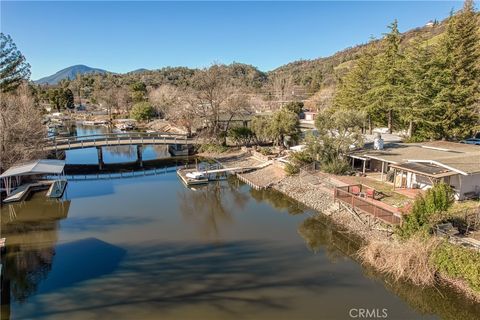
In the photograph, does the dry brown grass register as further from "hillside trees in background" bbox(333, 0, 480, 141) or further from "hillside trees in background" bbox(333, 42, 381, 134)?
"hillside trees in background" bbox(333, 42, 381, 134)

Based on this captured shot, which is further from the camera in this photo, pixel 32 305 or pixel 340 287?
pixel 340 287

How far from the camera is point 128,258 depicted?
13.6 metres

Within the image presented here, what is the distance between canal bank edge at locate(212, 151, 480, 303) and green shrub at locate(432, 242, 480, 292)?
0.77ft

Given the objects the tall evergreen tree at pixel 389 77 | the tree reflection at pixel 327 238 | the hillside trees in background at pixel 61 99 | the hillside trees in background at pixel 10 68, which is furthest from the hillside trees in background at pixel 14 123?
the hillside trees in background at pixel 61 99

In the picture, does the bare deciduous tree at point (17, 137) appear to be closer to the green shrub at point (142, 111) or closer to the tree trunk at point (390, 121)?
the green shrub at point (142, 111)

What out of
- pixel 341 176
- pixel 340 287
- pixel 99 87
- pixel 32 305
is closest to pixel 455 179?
pixel 341 176

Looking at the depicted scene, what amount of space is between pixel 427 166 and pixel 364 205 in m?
4.67

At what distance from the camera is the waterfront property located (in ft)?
53.6

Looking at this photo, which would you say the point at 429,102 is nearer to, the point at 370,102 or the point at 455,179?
the point at 370,102

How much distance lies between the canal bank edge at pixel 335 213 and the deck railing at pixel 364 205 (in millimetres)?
573

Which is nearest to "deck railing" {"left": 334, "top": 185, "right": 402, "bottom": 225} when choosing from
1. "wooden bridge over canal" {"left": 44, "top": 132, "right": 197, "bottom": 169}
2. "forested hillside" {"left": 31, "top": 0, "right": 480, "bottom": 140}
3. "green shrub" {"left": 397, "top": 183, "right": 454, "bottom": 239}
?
"green shrub" {"left": 397, "top": 183, "right": 454, "bottom": 239}

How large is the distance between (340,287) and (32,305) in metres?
10.8

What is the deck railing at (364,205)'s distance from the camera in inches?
554

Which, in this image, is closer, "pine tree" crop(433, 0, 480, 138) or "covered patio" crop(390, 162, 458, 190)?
"covered patio" crop(390, 162, 458, 190)
